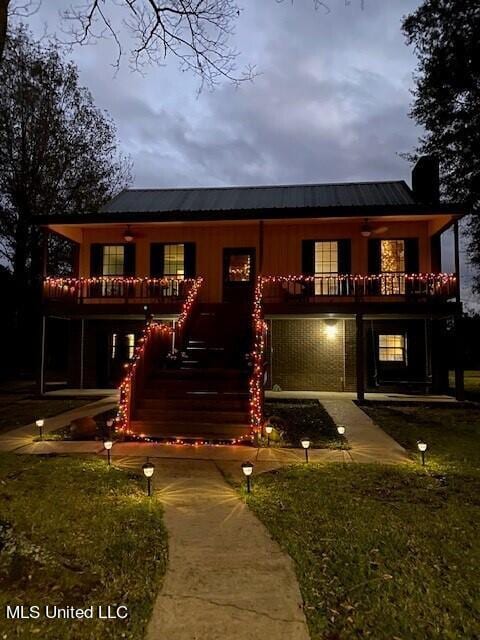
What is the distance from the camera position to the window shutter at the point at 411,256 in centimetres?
1454

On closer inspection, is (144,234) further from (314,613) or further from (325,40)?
(314,613)

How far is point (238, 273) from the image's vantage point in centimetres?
1523

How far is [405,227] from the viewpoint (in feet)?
48.0

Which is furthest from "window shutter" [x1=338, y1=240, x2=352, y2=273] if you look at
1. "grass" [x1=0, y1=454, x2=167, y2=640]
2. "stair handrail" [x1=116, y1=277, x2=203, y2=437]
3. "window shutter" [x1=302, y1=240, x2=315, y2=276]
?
"grass" [x1=0, y1=454, x2=167, y2=640]

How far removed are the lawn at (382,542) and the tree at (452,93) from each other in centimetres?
1875

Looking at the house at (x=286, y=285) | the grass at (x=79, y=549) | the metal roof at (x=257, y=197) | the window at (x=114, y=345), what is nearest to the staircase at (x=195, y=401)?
the house at (x=286, y=285)

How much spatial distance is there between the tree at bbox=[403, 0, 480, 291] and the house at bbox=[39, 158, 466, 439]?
7.37m

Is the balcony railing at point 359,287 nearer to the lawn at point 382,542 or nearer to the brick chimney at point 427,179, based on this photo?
the brick chimney at point 427,179

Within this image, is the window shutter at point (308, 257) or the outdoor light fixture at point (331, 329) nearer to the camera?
the outdoor light fixture at point (331, 329)

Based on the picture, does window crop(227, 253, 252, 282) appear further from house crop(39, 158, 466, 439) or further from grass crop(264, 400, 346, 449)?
grass crop(264, 400, 346, 449)

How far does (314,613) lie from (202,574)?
898 millimetres

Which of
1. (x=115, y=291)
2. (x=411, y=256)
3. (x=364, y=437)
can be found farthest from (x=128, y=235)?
(x=364, y=437)

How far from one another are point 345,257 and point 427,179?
4761 mm

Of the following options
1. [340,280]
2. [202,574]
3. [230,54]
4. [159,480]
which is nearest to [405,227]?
[340,280]
